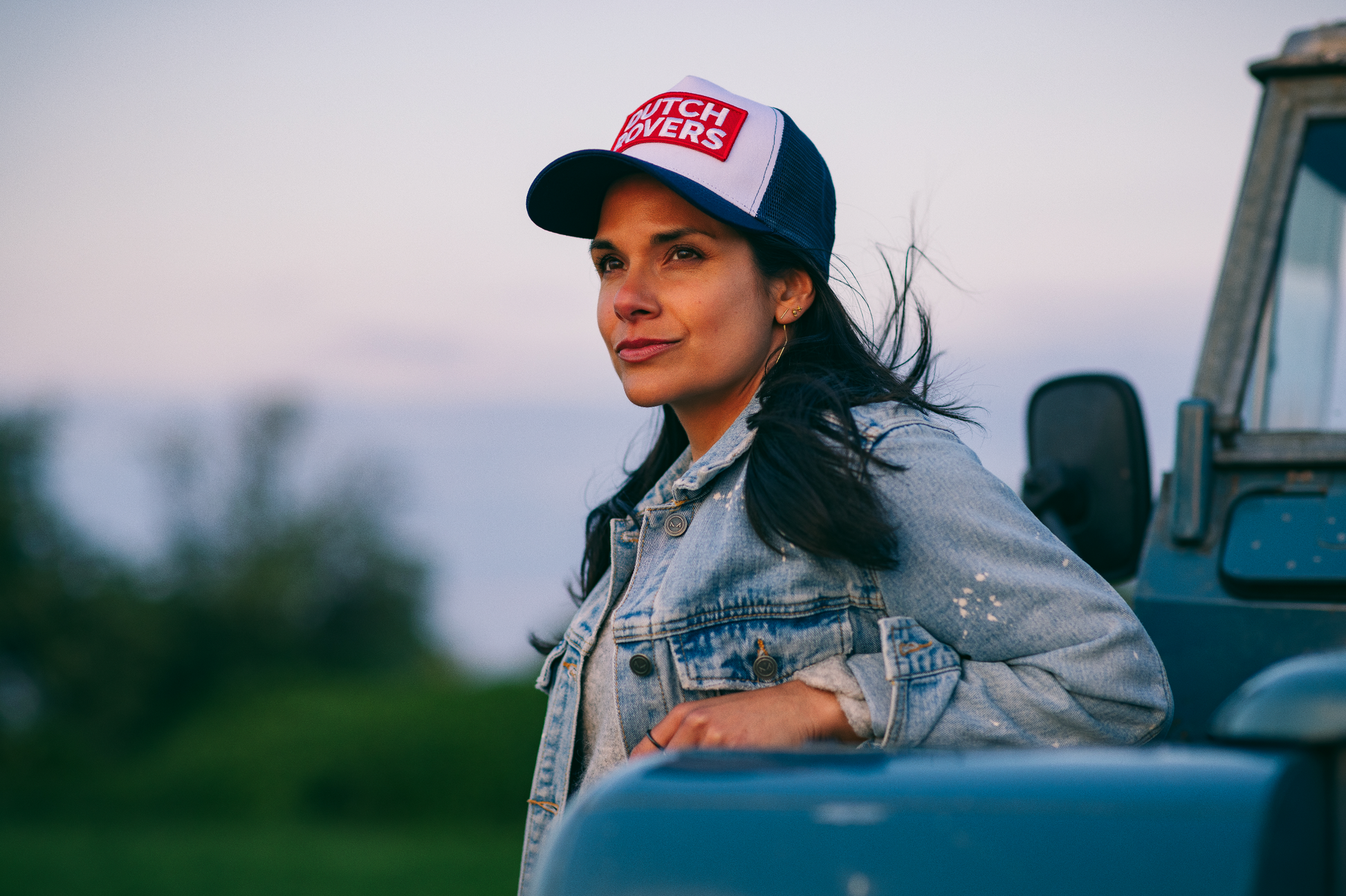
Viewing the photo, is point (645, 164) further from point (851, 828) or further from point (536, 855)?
point (851, 828)

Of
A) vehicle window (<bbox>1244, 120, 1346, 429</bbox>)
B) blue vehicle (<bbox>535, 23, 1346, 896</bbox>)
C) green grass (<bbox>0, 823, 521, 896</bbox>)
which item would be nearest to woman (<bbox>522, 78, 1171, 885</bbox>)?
blue vehicle (<bbox>535, 23, 1346, 896</bbox>)

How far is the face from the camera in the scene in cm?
213

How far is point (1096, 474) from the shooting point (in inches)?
105

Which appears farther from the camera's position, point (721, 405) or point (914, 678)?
point (721, 405)

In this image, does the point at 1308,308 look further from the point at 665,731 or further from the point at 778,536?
the point at 665,731

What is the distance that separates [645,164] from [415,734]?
40.0ft

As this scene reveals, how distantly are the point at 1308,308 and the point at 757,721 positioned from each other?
186 centimetres

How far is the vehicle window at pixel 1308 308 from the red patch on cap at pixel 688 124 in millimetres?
1307

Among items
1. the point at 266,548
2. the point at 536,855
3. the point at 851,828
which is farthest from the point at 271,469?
the point at 851,828

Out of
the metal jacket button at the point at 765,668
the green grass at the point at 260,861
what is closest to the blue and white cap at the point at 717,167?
the metal jacket button at the point at 765,668

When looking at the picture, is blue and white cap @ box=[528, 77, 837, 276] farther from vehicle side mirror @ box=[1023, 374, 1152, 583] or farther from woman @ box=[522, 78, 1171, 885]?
vehicle side mirror @ box=[1023, 374, 1152, 583]

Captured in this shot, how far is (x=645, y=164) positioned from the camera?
207 centimetres

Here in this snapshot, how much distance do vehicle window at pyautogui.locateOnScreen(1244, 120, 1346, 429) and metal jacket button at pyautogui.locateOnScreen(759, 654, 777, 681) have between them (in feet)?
4.58

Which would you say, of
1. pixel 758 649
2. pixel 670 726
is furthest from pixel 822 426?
pixel 670 726
